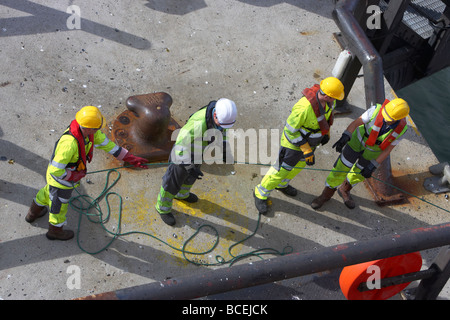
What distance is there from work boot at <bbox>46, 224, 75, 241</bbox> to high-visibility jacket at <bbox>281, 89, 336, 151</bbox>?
259 centimetres

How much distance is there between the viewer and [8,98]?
637 cm

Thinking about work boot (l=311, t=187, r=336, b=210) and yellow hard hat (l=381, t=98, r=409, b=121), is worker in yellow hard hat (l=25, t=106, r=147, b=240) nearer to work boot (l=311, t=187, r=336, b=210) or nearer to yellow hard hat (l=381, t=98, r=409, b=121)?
work boot (l=311, t=187, r=336, b=210)

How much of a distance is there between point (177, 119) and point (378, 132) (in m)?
2.77

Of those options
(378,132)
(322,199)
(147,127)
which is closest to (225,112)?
(147,127)

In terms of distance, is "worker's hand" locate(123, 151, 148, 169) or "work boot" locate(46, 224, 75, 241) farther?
"worker's hand" locate(123, 151, 148, 169)

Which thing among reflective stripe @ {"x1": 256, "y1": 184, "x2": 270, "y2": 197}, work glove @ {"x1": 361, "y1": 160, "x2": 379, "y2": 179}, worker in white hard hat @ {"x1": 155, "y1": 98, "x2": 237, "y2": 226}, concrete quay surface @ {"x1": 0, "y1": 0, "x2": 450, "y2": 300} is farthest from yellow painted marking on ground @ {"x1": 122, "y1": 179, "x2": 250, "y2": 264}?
Answer: work glove @ {"x1": 361, "y1": 160, "x2": 379, "y2": 179}

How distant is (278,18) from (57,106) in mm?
4057

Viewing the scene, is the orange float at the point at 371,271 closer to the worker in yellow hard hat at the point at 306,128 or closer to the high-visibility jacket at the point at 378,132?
the worker in yellow hard hat at the point at 306,128

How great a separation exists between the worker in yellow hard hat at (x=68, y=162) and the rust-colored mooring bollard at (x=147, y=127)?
2.63 ft

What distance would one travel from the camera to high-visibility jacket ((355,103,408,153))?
526 centimetres

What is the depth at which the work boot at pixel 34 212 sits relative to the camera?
5115 mm

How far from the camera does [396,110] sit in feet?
16.6
